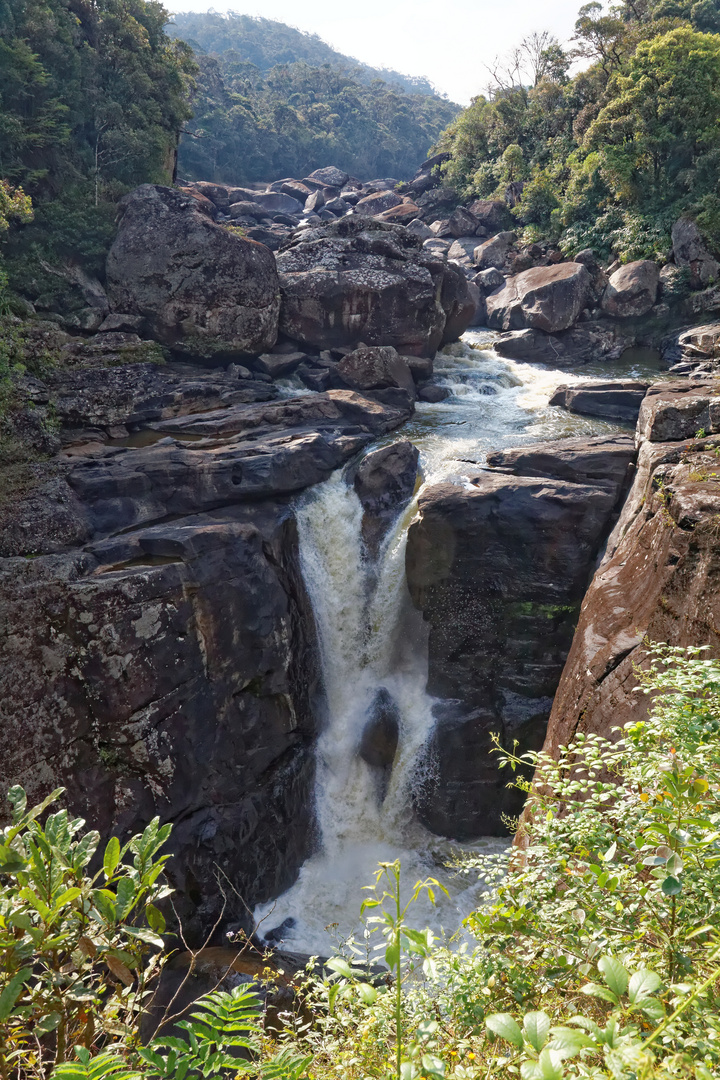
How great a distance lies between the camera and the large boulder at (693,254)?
879 inches

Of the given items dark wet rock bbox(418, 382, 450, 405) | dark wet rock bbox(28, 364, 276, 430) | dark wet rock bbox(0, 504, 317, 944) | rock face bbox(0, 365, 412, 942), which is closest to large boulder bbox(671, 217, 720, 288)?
dark wet rock bbox(418, 382, 450, 405)

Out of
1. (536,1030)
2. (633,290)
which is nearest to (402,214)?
(633,290)

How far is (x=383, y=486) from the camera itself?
45.2ft

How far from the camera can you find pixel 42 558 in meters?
9.75

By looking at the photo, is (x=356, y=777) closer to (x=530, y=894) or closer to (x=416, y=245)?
(x=530, y=894)

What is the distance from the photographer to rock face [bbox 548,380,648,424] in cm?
1722

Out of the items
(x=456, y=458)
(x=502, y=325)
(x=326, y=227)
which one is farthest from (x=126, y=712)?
(x=502, y=325)

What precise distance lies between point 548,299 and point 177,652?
20916 millimetres

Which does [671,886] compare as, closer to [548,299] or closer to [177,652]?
[177,652]

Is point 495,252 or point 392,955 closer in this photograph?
point 392,955

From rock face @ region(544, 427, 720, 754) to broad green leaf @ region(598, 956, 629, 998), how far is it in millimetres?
5101

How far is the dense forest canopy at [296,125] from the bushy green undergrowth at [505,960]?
55.8 metres

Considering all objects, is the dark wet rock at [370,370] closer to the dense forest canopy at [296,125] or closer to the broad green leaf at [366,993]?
the broad green leaf at [366,993]

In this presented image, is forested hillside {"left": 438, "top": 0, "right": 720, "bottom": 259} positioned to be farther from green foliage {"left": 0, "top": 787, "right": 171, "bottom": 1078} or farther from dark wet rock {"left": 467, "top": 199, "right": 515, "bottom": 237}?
green foliage {"left": 0, "top": 787, "right": 171, "bottom": 1078}
